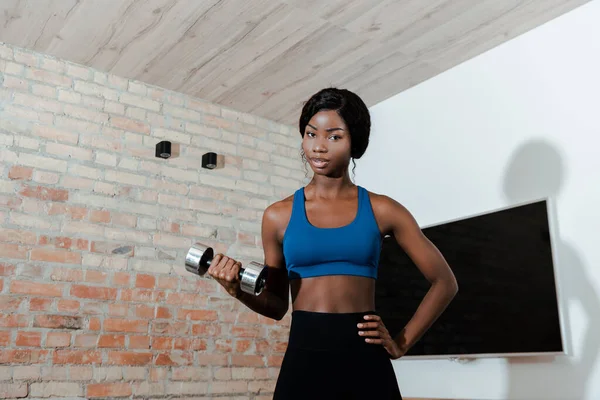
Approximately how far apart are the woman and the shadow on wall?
142 cm

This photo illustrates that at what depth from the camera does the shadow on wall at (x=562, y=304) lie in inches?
108

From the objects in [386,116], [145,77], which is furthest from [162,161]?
[386,116]

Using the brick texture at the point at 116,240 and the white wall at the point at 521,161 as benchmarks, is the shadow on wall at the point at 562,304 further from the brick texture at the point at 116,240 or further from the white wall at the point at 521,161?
the brick texture at the point at 116,240

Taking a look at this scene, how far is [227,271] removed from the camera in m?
1.48

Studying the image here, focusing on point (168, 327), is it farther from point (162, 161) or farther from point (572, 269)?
point (572, 269)

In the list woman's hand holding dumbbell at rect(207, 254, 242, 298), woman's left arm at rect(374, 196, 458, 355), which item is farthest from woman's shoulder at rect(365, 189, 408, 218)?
woman's hand holding dumbbell at rect(207, 254, 242, 298)

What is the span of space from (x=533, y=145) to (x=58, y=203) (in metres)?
2.32

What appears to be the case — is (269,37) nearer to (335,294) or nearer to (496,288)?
(496,288)

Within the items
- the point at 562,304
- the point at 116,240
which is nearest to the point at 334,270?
the point at 562,304

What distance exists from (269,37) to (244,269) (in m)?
2.03

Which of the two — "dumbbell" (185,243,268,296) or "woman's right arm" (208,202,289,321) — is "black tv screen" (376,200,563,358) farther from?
"dumbbell" (185,243,268,296)

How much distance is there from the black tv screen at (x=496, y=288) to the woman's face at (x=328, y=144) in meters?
1.58

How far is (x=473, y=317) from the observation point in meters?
3.11

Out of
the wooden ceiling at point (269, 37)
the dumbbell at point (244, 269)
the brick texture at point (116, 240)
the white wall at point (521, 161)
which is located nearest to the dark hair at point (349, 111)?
the dumbbell at point (244, 269)
